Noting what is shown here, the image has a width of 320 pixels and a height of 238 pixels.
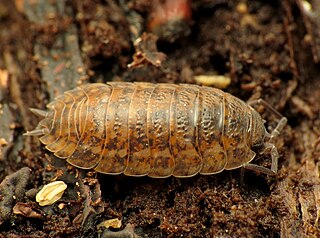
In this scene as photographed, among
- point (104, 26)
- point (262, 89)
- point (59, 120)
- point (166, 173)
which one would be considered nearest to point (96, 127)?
point (59, 120)

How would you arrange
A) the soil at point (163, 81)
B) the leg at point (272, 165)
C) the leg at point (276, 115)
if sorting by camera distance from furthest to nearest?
the leg at point (276, 115) < the leg at point (272, 165) < the soil at point (163, 81)

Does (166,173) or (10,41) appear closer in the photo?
(166,173)

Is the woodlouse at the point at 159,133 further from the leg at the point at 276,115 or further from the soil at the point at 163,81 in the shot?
the leg at the point at 276,115

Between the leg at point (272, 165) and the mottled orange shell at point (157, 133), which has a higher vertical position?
the mottled orange shell at point (157, 133)

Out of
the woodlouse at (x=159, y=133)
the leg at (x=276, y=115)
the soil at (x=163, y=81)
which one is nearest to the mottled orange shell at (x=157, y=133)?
the woodlouse at (x=159, y=133)

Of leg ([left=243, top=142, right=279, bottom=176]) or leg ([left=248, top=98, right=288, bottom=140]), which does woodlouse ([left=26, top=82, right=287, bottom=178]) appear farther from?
leg ([left=248, top=98, right=288, bottom=140])

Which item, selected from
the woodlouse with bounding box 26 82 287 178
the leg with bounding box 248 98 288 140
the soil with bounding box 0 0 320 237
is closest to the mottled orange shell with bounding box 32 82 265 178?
the woodlouse with bounding box 26 82 287 178

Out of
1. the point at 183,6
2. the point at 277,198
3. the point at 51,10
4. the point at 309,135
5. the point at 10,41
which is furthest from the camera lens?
the point at 10,41

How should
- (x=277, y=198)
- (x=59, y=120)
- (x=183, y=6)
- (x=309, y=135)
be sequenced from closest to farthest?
(x=277, y=198), (x=59, y=120), (x=309, y=135), (x=183, y=6)

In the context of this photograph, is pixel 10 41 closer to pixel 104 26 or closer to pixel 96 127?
pixel 104 26
